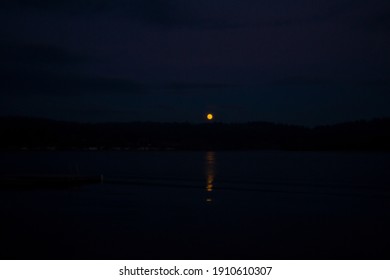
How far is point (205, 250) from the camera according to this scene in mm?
26594

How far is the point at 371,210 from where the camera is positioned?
45.1m

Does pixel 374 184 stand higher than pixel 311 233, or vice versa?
pixel 374 184

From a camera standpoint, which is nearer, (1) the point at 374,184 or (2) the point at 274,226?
(2) the point at 274,226
